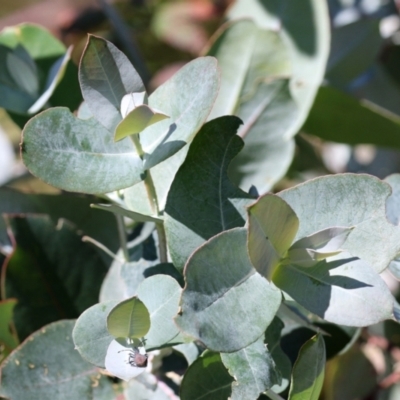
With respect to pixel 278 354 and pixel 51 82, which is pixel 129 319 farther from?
pixel 51 82

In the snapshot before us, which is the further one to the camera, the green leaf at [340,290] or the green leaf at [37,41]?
the green leaf at [37,41]

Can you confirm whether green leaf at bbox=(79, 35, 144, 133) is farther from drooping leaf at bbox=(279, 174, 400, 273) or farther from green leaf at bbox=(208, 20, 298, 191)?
green leaf at bbox=(208, 20, 298, 191)

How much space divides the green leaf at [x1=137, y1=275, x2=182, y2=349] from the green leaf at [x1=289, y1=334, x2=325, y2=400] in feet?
0.24

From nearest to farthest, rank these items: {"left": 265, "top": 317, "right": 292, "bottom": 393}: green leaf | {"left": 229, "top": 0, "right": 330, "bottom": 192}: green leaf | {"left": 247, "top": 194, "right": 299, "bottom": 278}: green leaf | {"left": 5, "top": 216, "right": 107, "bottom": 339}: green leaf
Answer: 1. {"left": 247, "top": 194, "right": 299, "bottom": 278}: green leaf
2. {"left": 265, "top": 317, "right": 292, "bottom": 393}: green leaf
3. {"left": 5, "top": 216, "right": 107, "bottom": 339}: green leaf
4. {"left": 229, "top": 0, "right": 330, "bottom": 192}: green leaf

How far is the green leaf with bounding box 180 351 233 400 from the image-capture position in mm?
370

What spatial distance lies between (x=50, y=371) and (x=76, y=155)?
18cm

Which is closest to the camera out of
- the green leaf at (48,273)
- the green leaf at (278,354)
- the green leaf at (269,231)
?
the green leaf at (269,231)

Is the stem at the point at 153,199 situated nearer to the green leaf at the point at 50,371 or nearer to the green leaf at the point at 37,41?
the green leaf at the point at 50,371

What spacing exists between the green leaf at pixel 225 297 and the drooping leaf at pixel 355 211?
0.05 m

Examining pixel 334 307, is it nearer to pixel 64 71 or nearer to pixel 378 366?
pixel 64 71

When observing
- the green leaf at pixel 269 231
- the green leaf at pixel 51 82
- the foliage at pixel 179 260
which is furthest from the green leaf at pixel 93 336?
the green leaf at pixel 51 82

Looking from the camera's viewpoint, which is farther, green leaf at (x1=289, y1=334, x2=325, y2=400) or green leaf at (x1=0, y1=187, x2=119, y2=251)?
green leaf at (x1=0, y1=187, x2=119, y2=251)

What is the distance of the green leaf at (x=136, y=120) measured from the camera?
31 centimetres

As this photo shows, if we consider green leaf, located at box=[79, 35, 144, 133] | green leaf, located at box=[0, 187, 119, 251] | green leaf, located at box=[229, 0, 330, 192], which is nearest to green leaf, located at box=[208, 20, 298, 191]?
green leaf, located at box=[229, 0, 330, 192]
